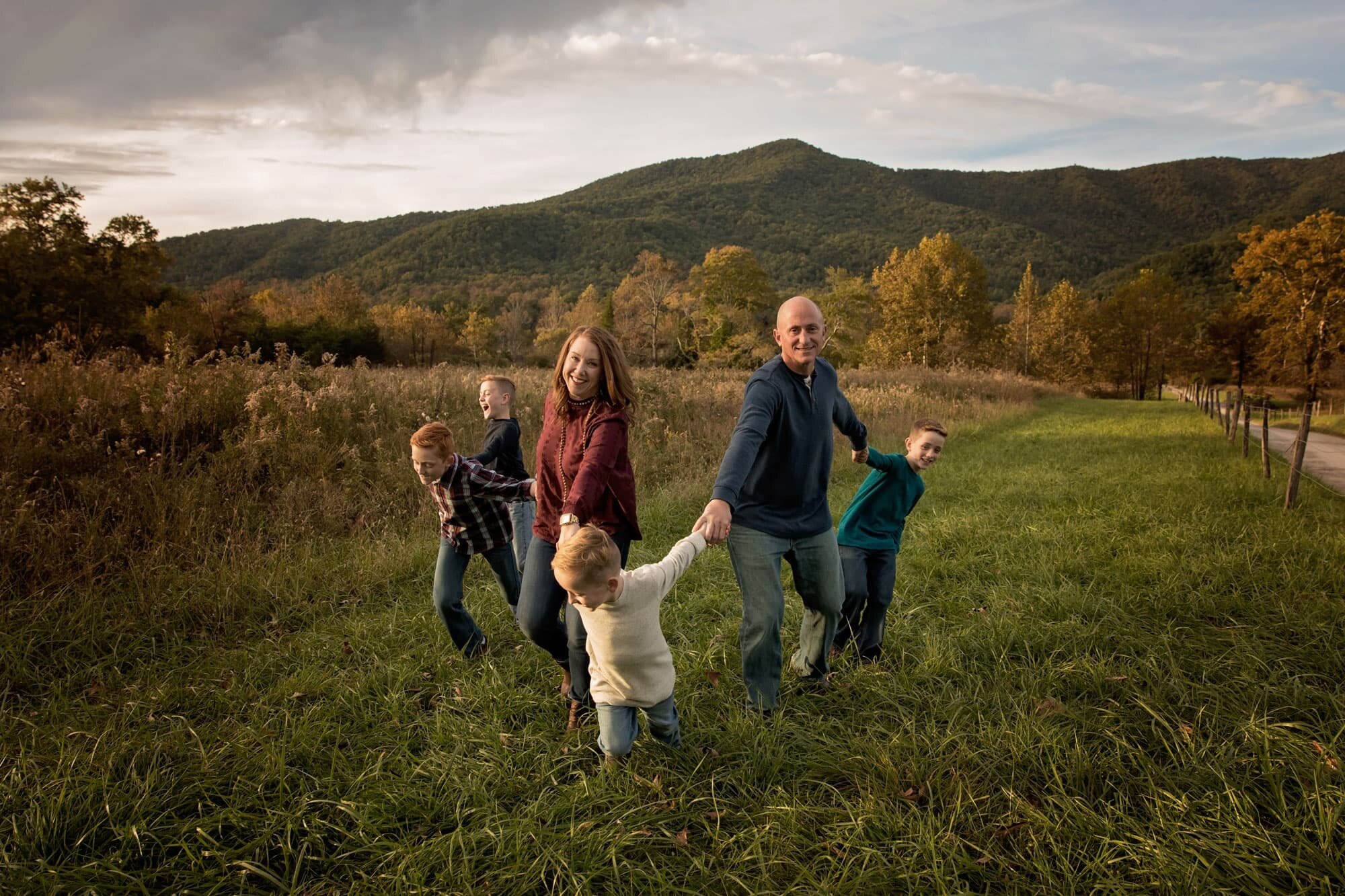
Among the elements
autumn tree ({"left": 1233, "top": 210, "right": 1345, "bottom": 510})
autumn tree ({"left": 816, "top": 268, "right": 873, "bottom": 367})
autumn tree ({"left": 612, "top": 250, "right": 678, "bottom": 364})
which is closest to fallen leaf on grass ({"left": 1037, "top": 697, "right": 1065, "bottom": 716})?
autumn tree ({"left": 612, "top": 250, "right": 678, "bottom": 364})

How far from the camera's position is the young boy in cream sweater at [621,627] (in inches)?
96.9

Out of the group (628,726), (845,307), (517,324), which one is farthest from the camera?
(517,324)

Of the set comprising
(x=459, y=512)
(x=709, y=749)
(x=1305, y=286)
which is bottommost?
(x=709, y=749)

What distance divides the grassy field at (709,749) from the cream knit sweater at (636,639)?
1.21 ft

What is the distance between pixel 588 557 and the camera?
2434 mm

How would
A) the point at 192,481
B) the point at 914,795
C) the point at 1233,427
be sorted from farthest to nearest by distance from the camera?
the point at 1233,427 < the point at 192,481 < the point at 914,795

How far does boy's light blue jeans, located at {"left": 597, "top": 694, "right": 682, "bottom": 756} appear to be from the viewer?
2785 mm

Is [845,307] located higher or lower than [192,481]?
higher

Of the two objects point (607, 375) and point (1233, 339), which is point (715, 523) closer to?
point (607, 375)

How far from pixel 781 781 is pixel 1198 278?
10110 centimetres

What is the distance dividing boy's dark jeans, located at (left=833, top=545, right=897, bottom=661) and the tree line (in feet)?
57.1

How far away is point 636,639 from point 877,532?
6.02 feet

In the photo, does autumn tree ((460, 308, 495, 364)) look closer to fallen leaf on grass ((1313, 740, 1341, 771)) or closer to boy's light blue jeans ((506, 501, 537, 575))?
boy's light blue jeans ((506, 501, 537, 575))

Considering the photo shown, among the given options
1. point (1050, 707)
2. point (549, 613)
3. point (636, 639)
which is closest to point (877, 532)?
point (1050, 707)
